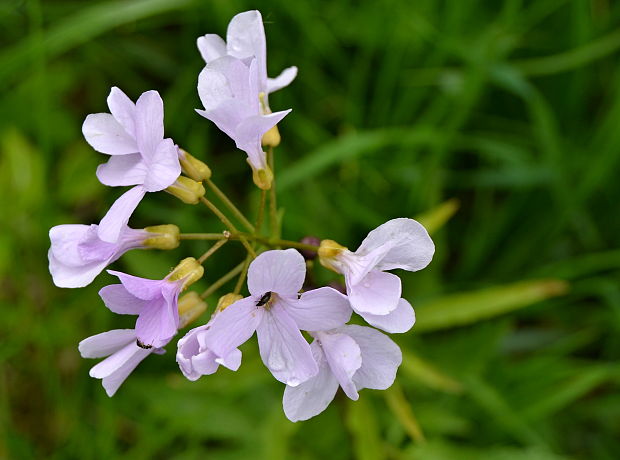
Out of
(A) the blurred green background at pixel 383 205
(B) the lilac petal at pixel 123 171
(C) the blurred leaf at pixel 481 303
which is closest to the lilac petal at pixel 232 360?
(B) the lilac petal at pixel 123 171

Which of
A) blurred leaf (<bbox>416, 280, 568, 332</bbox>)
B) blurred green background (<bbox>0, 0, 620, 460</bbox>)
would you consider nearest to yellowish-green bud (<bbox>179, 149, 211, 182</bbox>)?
blurred green background (<bbox>0, 0, 620, 460</bbox>)

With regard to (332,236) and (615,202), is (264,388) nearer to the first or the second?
(332,236)

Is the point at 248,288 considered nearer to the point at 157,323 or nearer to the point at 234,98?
the point at 157,323

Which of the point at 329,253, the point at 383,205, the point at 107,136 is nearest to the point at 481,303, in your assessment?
the point at 383,205

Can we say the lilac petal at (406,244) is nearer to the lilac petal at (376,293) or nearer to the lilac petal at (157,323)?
the lilac petal at (376,293)

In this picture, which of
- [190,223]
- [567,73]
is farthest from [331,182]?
[567,73]

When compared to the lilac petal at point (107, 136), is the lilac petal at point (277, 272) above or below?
below
